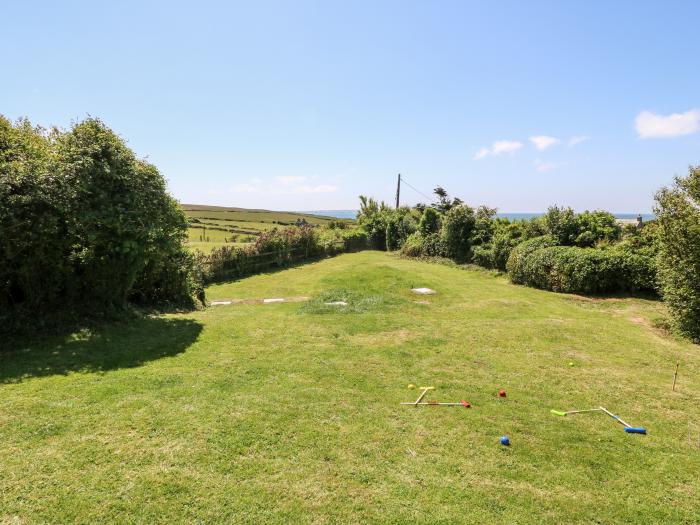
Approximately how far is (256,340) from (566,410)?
Answer: 22.2 feet

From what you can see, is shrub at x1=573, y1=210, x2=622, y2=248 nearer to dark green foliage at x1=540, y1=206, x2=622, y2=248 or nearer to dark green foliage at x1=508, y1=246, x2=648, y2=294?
dark green foliage at x1=540, y1=206, x2=622, y2=248

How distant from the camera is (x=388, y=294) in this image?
608 inches

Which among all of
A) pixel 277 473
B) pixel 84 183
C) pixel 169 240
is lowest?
pixel 277 473

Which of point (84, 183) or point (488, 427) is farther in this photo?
point (84, 183)

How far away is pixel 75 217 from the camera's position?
907 cm

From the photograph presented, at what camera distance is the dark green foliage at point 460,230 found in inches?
1011

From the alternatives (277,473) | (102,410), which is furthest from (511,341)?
(102,410)

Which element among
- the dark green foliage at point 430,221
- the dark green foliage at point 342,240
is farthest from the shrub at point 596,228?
the dark green foliage at point 342,240

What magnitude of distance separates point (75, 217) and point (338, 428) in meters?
8.19

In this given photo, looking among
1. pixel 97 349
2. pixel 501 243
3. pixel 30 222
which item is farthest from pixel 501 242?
pixel 30 222

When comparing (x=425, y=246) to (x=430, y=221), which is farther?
(x=430, y=221)

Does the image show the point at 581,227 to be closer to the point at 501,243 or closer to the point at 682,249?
the point at 501,243

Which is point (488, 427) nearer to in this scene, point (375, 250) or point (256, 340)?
point (256, 340)

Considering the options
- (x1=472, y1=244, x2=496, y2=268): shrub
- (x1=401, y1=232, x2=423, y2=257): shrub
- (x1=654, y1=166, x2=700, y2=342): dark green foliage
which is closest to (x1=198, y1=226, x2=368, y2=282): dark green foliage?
(x1=401, y1=232, x2=423, y2=257): shrub
